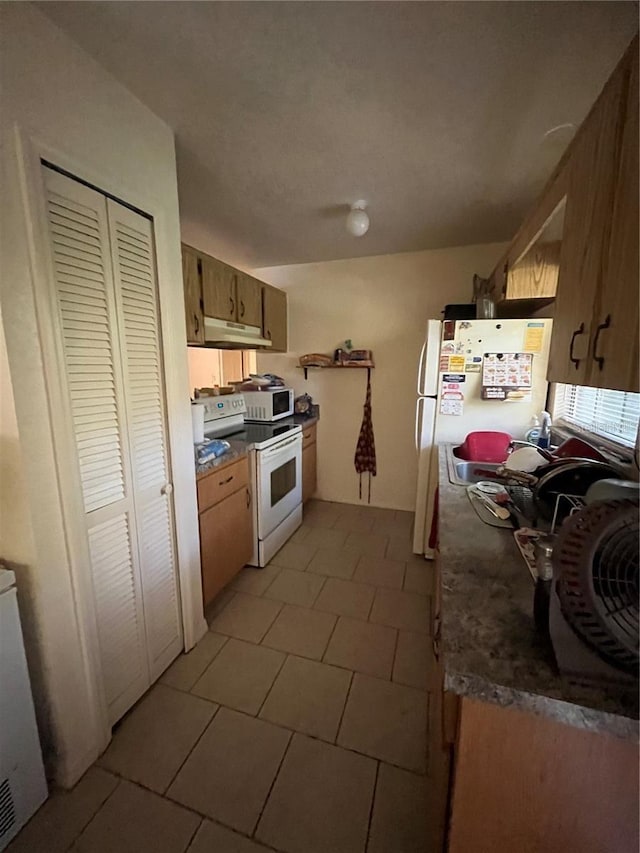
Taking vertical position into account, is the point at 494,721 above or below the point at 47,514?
below

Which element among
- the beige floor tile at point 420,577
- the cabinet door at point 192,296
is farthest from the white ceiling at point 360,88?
the beige floor tile at point 420,577

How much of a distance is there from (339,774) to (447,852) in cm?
64

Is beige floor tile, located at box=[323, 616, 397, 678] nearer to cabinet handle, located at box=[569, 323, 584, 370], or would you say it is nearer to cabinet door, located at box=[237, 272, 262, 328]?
cabinet handle, located at box=[569, 323, 584, 370]

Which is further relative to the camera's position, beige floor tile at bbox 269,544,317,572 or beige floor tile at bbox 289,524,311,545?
beige floor tile at bbox 289,524,311,545

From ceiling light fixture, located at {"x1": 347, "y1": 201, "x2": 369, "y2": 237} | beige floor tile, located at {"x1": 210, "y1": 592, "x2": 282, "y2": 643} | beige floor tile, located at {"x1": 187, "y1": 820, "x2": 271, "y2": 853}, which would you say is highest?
ceiling light fixture, located at {"x1": 347, "y1": 201, "x2": 369, "y2": 237}

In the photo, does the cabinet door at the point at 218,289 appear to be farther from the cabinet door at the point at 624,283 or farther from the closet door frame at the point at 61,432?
the cabinet door at the point at 624,283

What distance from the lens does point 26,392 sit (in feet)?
3.16

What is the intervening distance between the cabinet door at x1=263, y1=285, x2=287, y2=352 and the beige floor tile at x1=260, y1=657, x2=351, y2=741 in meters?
2.44

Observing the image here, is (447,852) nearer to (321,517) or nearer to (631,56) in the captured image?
(631,56)

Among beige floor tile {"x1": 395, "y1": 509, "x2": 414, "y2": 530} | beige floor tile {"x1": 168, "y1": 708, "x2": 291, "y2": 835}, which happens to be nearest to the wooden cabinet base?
beige floor tile {"x1": 168, "y1": 708, "x2": 291, "y2": 835}

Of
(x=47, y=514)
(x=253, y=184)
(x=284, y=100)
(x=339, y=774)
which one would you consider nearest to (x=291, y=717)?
(x=339, y=774)

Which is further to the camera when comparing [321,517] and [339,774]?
[321,517]

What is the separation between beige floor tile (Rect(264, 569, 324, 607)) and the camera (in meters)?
2.10

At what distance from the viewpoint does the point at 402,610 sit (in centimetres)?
201
